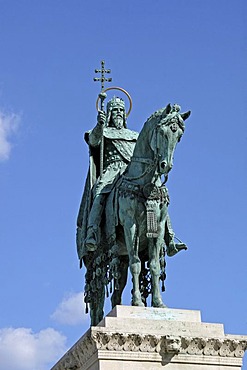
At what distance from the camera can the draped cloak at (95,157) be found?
A: 22984 mm

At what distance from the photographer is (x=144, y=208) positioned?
20641mm

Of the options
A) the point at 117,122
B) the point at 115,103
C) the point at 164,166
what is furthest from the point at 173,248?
the point at 115,103

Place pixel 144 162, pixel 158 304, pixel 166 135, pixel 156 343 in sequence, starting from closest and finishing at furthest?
pixel 156 343 < pixel 166 135 < pixel 158 304 < pixel 144 162

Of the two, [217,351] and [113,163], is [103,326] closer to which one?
[217,351]

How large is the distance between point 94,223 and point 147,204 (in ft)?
5.82

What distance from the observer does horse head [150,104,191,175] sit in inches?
773

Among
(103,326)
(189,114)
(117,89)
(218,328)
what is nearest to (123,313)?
(103,326)

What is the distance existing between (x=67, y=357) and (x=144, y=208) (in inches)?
152

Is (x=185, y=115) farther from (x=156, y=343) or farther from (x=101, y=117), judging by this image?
(x=156, y=343)

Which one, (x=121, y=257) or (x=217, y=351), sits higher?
(x=121, y=257)

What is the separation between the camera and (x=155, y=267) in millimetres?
20547

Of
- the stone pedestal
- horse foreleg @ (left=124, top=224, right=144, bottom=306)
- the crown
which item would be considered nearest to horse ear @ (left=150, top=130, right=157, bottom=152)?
horse foreleg @ (left=124, top=224, right=144, bottom=306)

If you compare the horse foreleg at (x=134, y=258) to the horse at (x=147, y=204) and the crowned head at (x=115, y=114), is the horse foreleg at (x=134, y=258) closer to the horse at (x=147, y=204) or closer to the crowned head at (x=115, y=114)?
the horse at (x=147, y=204)

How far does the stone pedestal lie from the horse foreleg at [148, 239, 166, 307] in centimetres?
61
